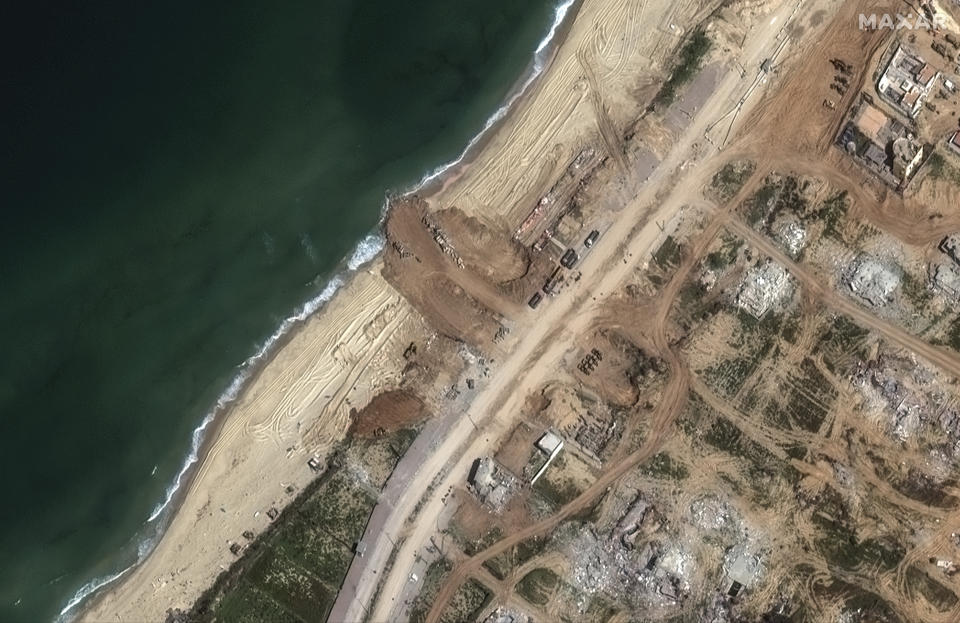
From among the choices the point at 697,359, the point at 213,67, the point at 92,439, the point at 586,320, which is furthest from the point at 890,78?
the point at 92,439

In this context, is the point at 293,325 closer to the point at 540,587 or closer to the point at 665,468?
the point at 540,587

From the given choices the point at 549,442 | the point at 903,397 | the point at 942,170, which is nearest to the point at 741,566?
the point at 549,442

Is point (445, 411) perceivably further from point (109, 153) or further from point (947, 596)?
point (947, 596)

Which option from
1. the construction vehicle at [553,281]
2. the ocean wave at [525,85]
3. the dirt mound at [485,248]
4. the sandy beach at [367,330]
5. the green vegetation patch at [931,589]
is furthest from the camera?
the ocean wave at [525,85]

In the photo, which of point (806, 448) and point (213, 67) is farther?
point (213, 67)

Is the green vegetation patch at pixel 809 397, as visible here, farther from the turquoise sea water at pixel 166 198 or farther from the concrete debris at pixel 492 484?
the turquoise sea water at pixel 166 198

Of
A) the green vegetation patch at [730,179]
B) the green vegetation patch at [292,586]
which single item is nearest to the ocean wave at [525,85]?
the green vegetation patch at [730,179]
